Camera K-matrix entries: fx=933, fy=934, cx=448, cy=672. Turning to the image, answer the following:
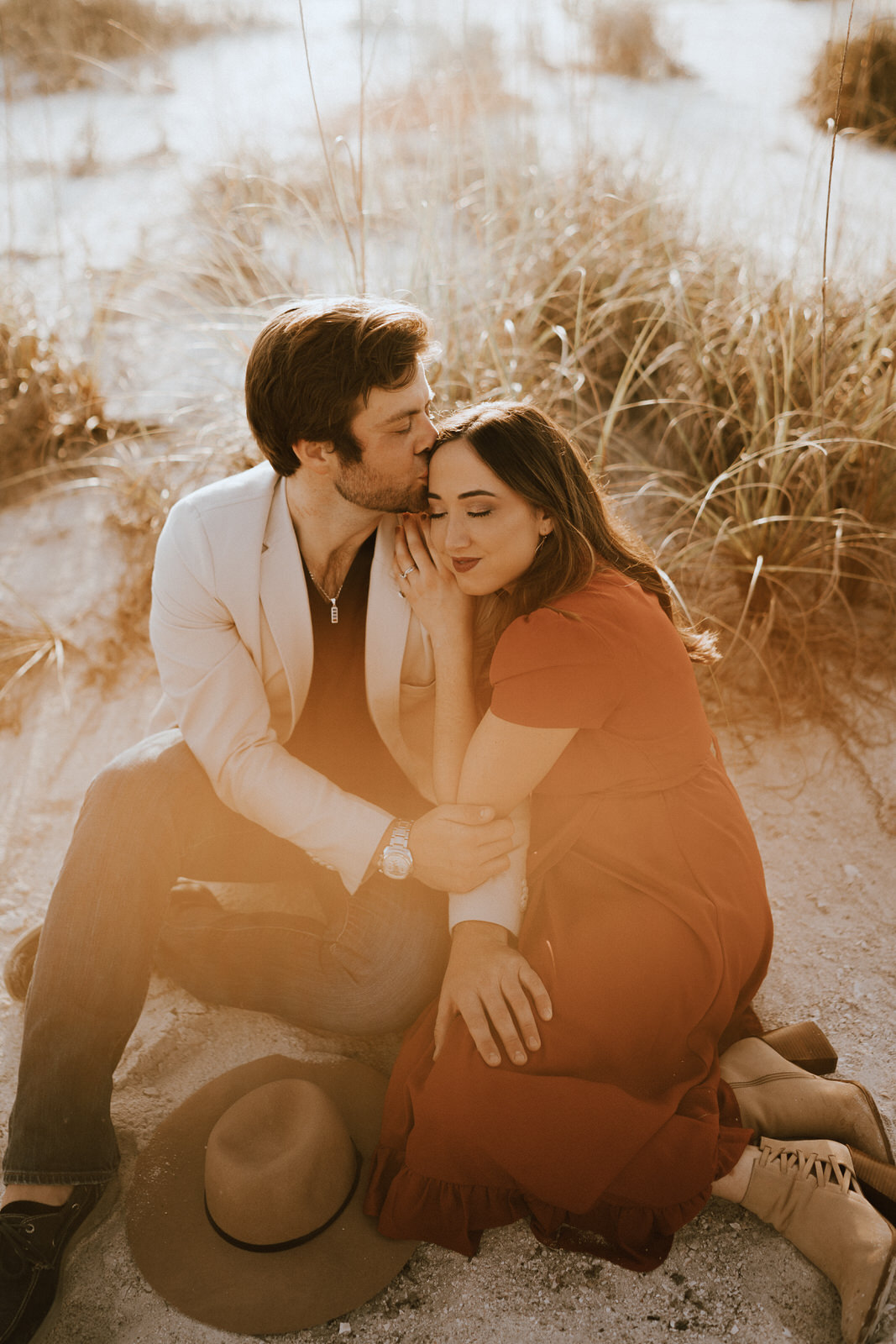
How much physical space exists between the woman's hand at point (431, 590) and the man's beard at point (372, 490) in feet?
0.29

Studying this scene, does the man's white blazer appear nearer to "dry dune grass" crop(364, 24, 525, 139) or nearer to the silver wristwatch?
the silver wristwatch

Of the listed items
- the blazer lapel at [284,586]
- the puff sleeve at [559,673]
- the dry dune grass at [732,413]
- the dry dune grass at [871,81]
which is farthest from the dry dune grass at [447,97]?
the puff sleeve at [559,673]

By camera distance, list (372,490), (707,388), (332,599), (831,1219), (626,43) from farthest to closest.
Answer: (626,43), (707,388), (332,599), (372,490), (831,1219)

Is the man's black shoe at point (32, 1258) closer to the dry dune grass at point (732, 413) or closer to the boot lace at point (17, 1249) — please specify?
the boot lace at point (17, 1249)

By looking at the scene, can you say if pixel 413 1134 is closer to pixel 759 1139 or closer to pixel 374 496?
pixel 759 1139

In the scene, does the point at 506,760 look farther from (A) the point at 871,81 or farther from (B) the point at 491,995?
(A) the point at 871,81

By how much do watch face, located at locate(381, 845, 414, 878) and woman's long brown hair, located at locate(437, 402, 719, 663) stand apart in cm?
49

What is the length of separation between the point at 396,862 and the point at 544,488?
0.80 meters

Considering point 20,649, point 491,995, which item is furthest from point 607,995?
point 20,649

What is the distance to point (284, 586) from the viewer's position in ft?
6.43

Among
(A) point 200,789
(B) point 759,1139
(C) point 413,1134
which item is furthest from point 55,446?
(B) point 759,1139

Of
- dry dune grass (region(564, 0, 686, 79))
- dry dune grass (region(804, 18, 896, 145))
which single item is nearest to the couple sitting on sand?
dry dune grass (region(804, 18, 896, 145))

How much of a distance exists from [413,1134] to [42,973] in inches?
29.2

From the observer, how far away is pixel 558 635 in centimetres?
164
